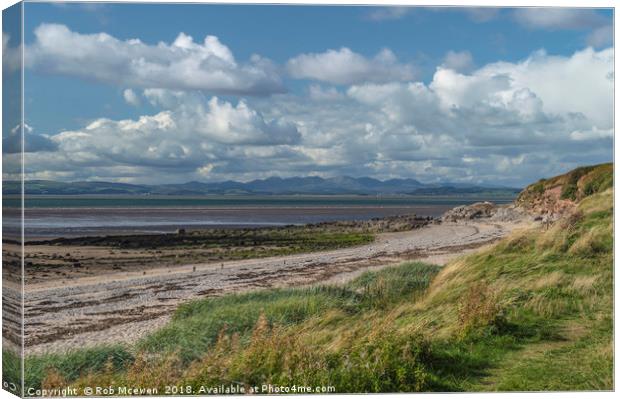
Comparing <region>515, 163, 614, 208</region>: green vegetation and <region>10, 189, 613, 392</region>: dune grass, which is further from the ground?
<region>515, 163, 614, 208</region>: green vegetation

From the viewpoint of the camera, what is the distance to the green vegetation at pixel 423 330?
860cm

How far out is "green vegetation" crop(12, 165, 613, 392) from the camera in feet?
28.2

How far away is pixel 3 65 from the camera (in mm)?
8633

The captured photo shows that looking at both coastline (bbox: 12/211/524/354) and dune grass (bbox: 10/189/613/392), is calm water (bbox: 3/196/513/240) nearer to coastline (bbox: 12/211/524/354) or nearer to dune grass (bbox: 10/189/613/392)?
coastline (bbox: 12/211/524/354)

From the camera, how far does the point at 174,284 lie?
10.4 m

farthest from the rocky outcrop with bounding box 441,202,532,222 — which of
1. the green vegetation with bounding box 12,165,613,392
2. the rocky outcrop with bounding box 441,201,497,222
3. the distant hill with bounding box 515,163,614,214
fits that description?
the green vegetation with bounding box 12,165,613,392

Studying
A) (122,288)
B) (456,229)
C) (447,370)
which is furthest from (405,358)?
(122,288)

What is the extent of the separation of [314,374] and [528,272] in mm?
3888

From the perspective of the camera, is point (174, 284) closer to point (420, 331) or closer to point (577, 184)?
point (420, 331)

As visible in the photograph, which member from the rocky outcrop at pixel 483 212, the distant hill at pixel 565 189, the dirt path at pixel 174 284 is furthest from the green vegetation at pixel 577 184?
the dirt path at pixel 174 284

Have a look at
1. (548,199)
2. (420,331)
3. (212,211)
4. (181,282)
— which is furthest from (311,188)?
(548,199)

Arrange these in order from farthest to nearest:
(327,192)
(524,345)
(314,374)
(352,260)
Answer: (352,260) < (327,192) < (524,345) < (314,374)

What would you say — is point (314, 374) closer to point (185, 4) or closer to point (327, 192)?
point (327, 192)

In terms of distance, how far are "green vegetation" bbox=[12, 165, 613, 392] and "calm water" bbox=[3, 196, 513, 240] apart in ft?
3.03
